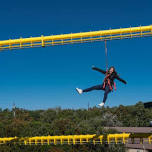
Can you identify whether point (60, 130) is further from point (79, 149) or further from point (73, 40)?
point (73, 40)

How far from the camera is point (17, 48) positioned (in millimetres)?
12961

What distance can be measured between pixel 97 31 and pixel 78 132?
1317 inches

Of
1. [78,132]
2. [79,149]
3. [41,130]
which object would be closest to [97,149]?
[79,149]

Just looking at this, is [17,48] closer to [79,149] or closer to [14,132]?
[79,149]

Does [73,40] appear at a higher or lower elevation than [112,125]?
higher

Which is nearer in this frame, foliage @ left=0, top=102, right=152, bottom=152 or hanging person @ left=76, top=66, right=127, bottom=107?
hanging person @ left=76, top=66, right=127, bottom=107

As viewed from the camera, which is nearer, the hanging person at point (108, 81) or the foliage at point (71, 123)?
the hanging person at point (108, 81)

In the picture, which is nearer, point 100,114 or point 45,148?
point 45,148

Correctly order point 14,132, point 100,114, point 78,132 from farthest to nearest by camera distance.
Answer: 1. point 100,114
2. point 14,132
3. point 78,132

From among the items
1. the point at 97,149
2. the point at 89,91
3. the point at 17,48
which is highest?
the point at 17,48

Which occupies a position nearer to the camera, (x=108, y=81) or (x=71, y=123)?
(x=108, y=81)

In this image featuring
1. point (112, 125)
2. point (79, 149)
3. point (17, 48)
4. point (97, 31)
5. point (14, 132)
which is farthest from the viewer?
point (112, 125)

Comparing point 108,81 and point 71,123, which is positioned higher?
point 108,81

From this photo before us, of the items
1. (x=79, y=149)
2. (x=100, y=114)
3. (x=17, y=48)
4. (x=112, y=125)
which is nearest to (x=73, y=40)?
(x=17, y=48)
